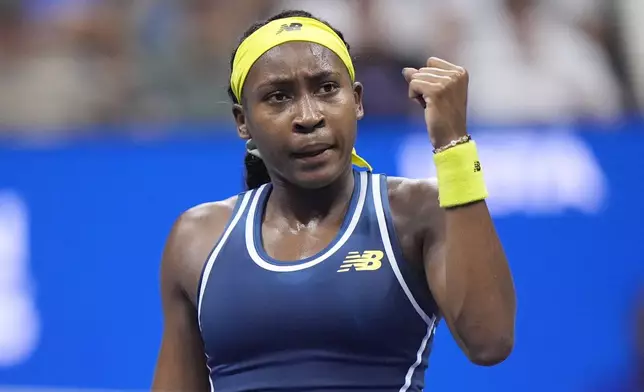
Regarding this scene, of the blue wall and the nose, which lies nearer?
the nose

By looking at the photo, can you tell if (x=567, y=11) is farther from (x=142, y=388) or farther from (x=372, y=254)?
(x=372, y=254)

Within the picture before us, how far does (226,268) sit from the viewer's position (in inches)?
103

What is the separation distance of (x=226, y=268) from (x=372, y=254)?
0.35 m

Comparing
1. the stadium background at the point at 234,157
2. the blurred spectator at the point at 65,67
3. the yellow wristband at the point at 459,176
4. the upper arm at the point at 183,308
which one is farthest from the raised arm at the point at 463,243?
the blurred spectator at the point at 65,67

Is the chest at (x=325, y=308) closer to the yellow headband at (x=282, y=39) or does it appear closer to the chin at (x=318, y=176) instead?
the chin at (x=318, y=176)

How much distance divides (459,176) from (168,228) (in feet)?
9.68

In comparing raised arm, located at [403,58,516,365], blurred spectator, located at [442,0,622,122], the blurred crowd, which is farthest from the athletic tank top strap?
blurred spectator, located at [442,0,622,122]

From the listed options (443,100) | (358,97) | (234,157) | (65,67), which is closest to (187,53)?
(65,67)

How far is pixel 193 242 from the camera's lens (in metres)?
2.78

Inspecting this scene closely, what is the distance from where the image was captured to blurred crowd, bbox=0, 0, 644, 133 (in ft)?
17.5

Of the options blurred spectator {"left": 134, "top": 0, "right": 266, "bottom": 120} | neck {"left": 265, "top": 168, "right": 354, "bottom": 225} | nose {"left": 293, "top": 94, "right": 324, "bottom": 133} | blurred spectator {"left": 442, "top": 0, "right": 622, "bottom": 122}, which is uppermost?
blurred spectator {"left": 134, "top": 0, "right": 266, "bottom": 120}

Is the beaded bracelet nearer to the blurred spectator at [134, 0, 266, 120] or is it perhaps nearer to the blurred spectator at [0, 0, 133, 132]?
the blurred spectator at [134, 0, 266, 120]

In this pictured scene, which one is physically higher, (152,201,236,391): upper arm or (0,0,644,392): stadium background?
(0,0,644,392): stadium background

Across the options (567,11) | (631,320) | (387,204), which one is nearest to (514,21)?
(567,11)
